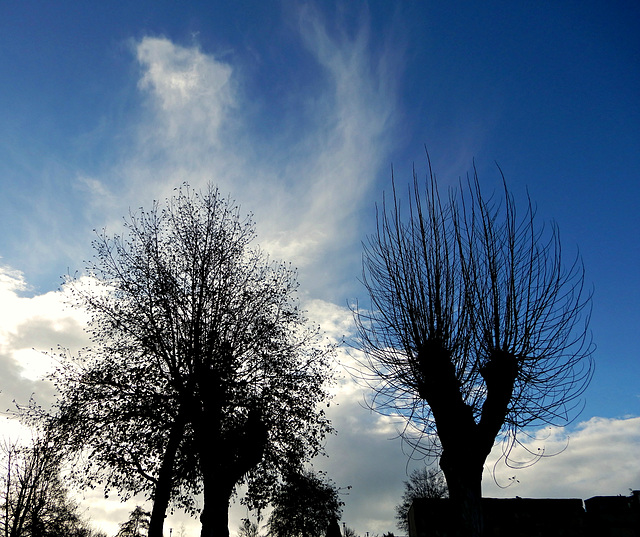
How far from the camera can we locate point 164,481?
56.0 feet

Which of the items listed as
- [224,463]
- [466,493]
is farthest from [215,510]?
[466,493]

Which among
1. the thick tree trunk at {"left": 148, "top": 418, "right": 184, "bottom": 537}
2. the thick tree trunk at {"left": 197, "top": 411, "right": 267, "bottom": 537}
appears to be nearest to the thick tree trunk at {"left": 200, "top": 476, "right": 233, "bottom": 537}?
the thick tree trunk at {"left": 197, "top": 411, "right": 267, "bottom": 537}

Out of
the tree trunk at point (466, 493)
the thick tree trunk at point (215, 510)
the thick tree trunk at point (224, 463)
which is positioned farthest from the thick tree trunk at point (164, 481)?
the tree trunk at point (466, 493)

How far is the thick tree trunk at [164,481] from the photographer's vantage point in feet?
55.9

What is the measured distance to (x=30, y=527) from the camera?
2888 centimetres

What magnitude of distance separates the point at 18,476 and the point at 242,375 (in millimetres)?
22647

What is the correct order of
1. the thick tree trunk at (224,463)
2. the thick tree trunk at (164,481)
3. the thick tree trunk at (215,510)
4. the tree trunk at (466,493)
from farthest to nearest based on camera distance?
1. the thick tree trunk at (164,481)
2. the thick tree trunk at (224,463)
3. the thick tree trunk at (215,510)
4. the tree trunk at (466,493)

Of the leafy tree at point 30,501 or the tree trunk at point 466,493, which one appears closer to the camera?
the tree trunk at point 466,493

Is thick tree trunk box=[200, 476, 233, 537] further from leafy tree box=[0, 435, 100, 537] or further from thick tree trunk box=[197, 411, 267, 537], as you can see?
leafy tree box=[0, 435, 100, 537]

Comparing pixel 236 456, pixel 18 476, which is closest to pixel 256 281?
pixel 236 456

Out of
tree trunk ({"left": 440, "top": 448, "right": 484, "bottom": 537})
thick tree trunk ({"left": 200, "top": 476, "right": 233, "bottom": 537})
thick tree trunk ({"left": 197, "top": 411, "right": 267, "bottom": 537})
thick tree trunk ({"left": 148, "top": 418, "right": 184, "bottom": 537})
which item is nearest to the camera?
tree trunk ({"left": 440, "top": 448, "right": 484, "bottom": 537})

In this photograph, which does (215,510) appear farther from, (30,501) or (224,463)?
(30,501)

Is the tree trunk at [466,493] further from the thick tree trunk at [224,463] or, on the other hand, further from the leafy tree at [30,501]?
the leafy tree at [30,501]

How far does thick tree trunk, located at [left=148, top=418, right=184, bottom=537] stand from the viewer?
1703cm
